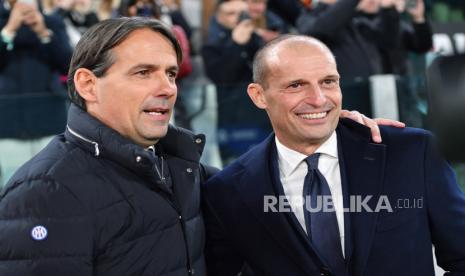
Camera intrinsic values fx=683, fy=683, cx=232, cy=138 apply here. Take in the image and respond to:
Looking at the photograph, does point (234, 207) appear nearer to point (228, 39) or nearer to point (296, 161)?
point (296, 161)

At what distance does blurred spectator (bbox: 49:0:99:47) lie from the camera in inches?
263

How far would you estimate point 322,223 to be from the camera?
102 inches

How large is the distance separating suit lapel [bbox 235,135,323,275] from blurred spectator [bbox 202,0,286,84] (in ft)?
10.9

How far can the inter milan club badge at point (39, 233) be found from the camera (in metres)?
2.05

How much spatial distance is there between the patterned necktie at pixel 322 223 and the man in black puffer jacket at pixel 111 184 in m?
0.43

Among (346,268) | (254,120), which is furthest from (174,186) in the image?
(254,120)

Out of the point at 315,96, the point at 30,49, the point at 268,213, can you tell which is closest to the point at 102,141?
the point at 268,213

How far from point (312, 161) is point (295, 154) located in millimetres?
103

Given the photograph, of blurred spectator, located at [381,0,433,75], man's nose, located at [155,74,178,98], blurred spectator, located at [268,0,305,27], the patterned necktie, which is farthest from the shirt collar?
Answer: blurred spectator, located at [268,0,305,27]

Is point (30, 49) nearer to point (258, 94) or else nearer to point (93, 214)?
point (258, 94)

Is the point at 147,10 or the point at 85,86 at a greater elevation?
the point at 147,10

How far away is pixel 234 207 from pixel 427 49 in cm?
433

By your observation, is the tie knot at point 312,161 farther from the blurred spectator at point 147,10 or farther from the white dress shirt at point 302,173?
the blurred spectator at point 147,10

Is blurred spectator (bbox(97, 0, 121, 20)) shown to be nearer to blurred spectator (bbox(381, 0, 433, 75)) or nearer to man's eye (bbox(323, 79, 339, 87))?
blurred spectator (bbox(381, 0, 433, 75))
